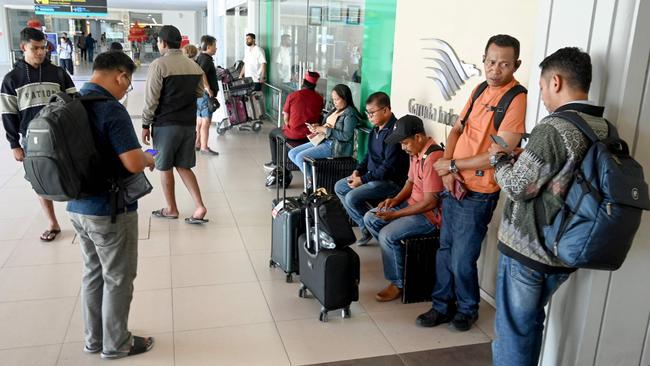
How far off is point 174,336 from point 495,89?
2.09 meters

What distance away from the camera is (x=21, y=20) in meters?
26.0

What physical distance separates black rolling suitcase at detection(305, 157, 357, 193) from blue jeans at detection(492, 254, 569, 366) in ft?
8.95

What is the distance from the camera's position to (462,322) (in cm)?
297

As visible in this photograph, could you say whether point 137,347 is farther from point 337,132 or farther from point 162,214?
point 337,132

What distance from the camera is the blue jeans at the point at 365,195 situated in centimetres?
396

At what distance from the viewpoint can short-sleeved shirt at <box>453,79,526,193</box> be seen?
2.51 metres

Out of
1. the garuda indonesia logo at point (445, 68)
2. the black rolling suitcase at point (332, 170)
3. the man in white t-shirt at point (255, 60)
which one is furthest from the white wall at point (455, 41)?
the man in white t-shirt at point (255, 60)

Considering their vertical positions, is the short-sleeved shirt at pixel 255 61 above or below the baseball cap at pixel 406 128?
above

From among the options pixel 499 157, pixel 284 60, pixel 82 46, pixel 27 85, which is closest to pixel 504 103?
pixel 499 157

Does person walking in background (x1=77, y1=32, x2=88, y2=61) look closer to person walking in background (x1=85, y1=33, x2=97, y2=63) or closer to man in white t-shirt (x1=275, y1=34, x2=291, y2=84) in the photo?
person walking in background (x1=85, y1=33, x2=97, y2=63)

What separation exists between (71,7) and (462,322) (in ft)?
53.3

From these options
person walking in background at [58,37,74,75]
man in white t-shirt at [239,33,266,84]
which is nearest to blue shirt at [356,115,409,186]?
man in white t-shirt at [239,33,266,84]

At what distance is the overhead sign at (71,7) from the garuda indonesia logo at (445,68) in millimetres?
14541

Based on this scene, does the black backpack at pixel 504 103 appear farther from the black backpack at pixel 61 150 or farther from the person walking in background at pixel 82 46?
the person walking in background at pixel 82 46
